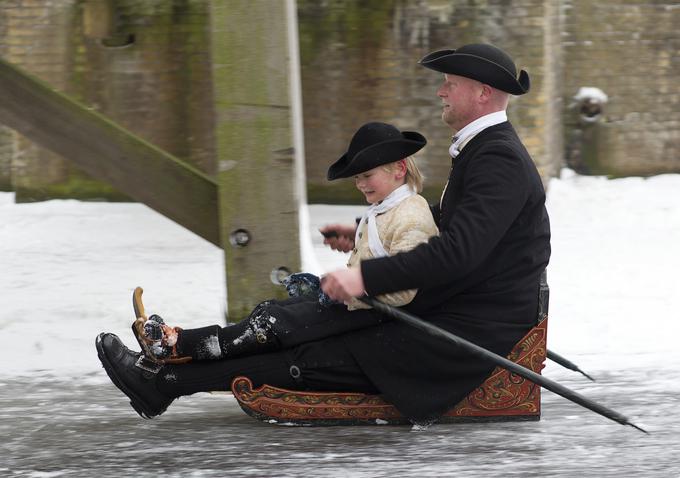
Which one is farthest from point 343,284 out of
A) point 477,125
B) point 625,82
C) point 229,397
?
point 625,82

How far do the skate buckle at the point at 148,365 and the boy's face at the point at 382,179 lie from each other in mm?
993

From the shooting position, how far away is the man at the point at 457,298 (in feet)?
13.8

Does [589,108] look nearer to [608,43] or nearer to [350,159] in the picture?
[608,43]

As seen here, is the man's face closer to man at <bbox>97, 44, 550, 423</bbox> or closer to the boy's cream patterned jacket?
man at <bbox>97, 44, 550, 423</bbox>

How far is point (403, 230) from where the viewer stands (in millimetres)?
4348

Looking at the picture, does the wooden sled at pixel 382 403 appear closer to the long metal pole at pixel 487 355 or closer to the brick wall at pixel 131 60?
the long metal pole at pixel 487 355

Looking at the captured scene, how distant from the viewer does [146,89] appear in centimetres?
1084

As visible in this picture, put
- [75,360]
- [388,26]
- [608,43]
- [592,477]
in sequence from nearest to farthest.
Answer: [592,477] < [75,360] < [388,26] < [608,43]

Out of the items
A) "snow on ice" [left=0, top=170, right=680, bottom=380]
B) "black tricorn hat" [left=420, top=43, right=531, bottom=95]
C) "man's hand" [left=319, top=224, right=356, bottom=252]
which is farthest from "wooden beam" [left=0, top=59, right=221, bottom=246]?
"black tricorn hat" [left=420, top=43, right=531, bottom=95]

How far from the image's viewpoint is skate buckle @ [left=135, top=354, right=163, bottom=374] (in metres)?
4.54

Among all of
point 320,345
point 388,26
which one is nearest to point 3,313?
point 320,345

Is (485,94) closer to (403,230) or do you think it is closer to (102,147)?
(403,230)

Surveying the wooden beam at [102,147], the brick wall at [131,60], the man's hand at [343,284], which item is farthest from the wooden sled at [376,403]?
the brick wall at [131,60]

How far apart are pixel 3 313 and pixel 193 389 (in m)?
2.80
